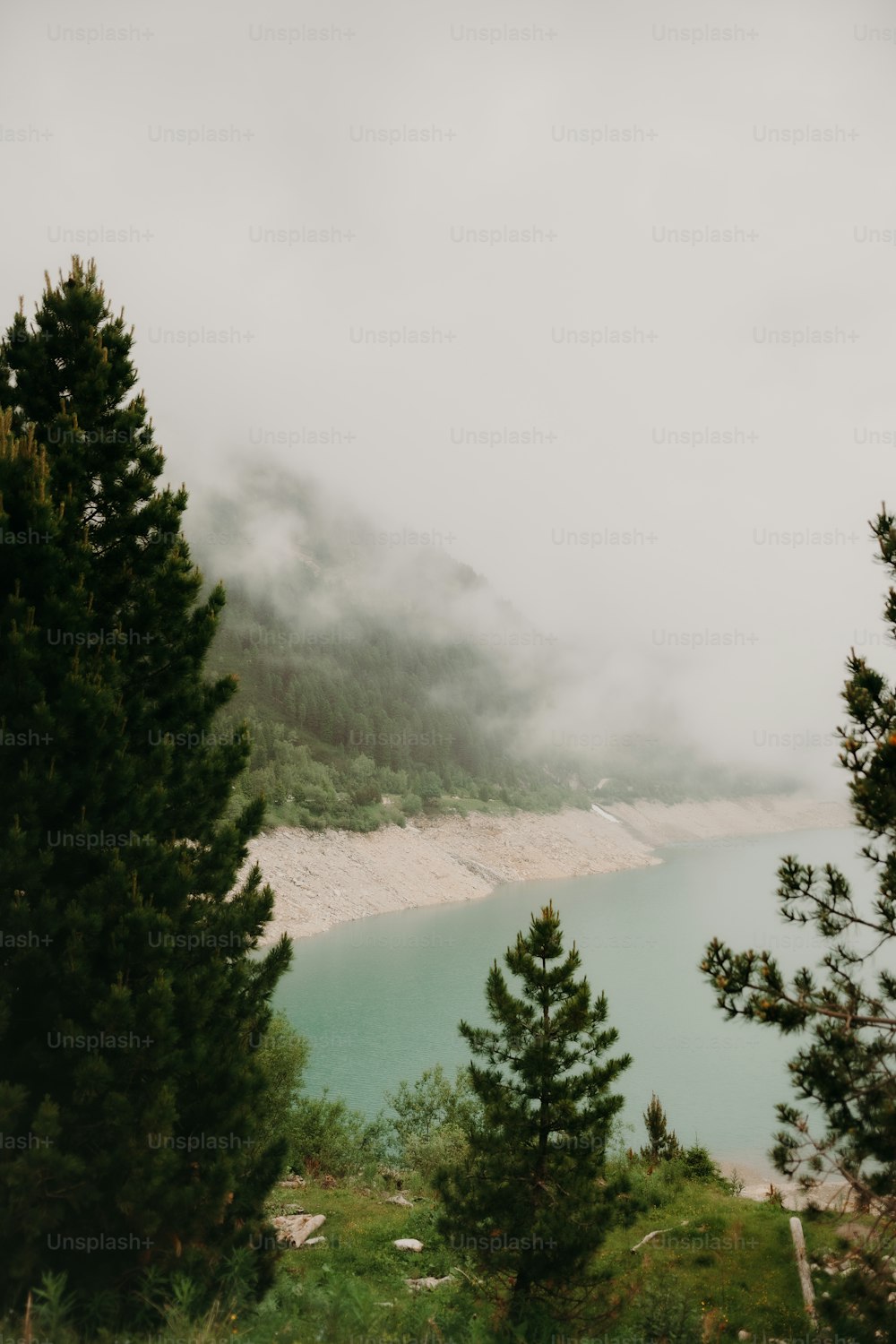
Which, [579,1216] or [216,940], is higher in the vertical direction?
[216,940]

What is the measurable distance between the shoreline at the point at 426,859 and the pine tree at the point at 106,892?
1379 inches

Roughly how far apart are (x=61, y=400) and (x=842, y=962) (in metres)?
10.8

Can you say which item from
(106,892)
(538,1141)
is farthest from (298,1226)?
(106,892)

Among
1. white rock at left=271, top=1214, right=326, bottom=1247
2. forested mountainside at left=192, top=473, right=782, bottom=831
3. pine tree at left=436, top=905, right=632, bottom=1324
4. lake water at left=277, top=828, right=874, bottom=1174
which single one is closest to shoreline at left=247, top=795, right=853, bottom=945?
lake water at left=277, top=828, right=874, bottom=1174

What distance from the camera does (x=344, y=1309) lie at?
21.3 feet

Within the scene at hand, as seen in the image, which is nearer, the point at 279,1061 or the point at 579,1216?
the point at 579,1216

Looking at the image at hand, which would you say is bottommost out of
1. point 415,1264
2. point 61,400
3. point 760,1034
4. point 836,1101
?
point 760,1034

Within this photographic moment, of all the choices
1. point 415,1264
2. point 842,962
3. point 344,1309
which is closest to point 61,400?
point 344,1309

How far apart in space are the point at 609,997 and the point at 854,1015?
47975 millimetres

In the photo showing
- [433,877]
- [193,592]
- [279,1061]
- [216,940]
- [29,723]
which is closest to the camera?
[29,723]

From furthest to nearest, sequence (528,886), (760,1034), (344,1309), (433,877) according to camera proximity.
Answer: (528,886) < (433,877) < (760,1034) < (344,1309)

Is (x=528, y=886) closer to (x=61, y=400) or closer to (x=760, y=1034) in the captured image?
(x=760, y=1034)

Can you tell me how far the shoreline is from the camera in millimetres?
67188

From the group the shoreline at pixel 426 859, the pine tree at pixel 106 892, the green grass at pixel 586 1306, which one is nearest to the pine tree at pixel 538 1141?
the green grass at pixel 586 1306
